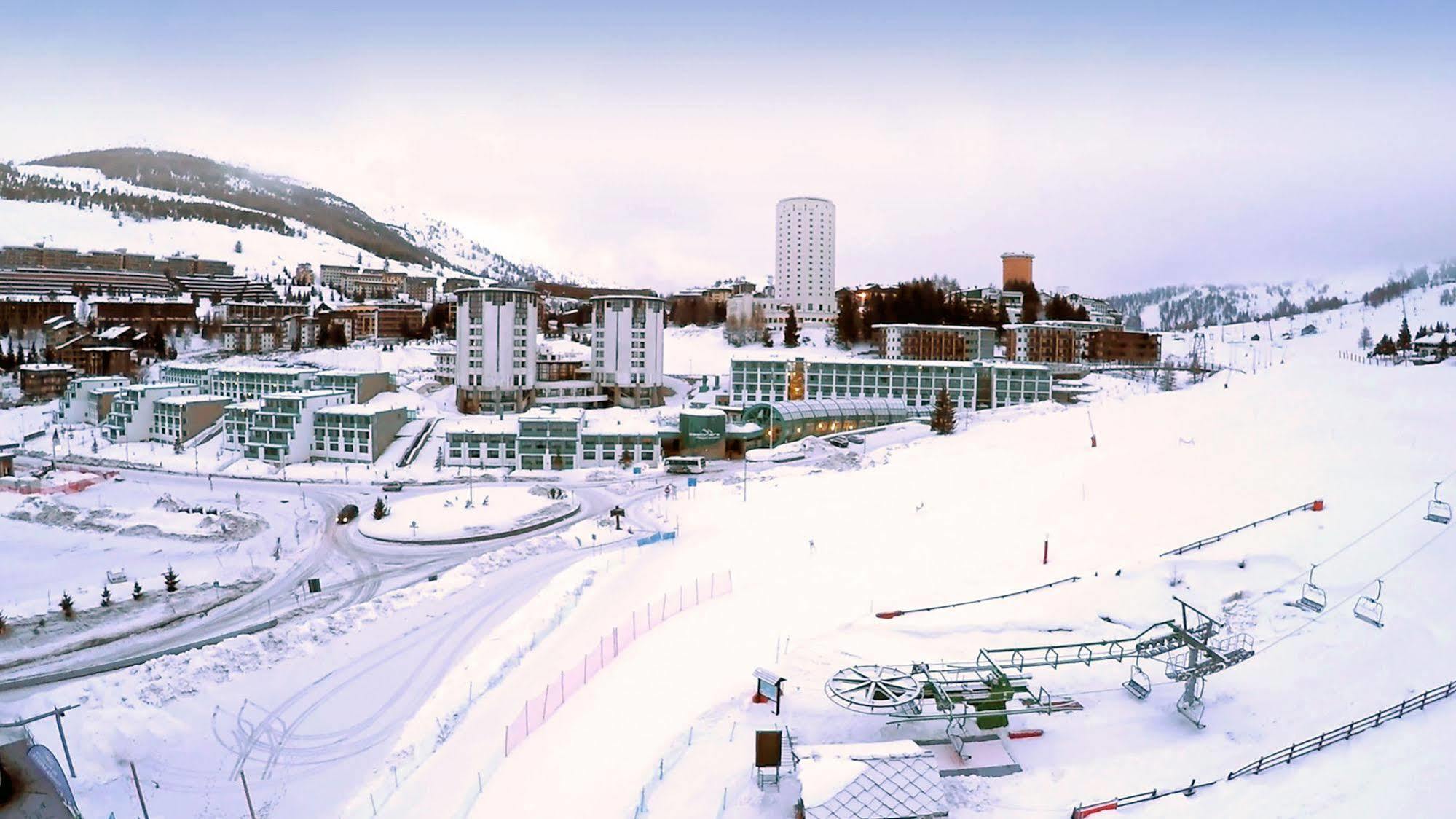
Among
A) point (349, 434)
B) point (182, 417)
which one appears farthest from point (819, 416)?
point (182, 417)

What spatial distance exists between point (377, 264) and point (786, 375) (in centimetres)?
12429

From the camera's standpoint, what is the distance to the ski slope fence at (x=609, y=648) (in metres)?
13.2

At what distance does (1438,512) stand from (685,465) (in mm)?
29075

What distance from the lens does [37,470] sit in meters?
38.6

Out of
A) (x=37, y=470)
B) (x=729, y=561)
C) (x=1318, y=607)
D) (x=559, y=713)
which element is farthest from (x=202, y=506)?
(x=1318, y=607)

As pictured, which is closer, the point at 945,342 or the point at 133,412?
the point at 133,412

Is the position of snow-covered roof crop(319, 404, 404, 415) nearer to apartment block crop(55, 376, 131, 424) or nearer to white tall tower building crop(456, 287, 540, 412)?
white tall tower building crop(456, 287, 540, 412)

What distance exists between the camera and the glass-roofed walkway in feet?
149

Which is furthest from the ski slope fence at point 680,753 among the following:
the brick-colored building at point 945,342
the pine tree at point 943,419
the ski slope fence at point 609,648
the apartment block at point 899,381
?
the brick-colored building at point 945,342

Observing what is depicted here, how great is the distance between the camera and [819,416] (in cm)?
4653

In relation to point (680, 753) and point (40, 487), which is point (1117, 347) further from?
point (40, 487)

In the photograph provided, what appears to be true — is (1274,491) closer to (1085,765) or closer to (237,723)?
(1085,765)

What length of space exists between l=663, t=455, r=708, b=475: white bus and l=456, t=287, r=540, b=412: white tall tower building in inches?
647

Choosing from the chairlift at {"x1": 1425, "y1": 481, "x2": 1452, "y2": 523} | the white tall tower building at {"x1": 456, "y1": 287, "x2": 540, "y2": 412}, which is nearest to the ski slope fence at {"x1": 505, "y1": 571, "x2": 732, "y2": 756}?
the chairlift at {"x1": 1425, "y1": 481, "x2": 1452, "y2": 523}
